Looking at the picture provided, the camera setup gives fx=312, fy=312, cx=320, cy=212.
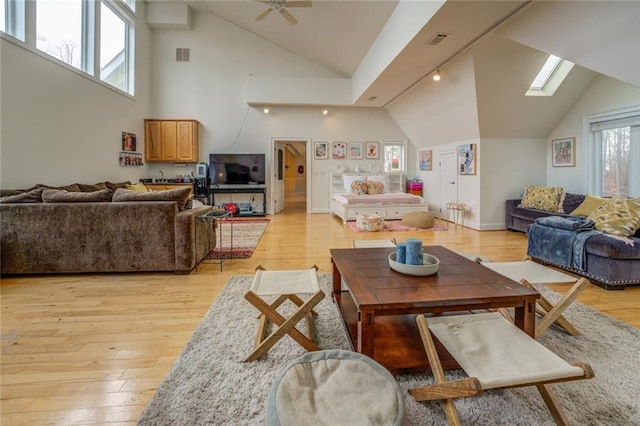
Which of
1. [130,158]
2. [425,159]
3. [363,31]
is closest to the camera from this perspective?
[363,31]

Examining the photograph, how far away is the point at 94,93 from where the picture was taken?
5.39 m

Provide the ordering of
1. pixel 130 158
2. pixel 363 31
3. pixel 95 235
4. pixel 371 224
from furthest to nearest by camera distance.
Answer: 1. pixel 130 158
2. pixel 371 224
3. pixel 363 31
4. pixel 95 235

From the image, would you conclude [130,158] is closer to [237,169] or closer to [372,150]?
[237,169]

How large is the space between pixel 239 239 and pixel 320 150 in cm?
414

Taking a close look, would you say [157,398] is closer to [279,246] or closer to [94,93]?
[279,246]

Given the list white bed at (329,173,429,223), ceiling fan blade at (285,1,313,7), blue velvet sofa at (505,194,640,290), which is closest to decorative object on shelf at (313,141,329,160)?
white bed at (329,173,429,223)

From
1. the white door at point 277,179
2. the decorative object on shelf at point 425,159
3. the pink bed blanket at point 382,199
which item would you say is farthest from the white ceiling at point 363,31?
the white door at point 277,179

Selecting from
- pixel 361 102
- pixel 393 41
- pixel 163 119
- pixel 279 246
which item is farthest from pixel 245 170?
pixel 393 41

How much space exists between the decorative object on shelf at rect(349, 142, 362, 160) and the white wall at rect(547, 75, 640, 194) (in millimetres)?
4135

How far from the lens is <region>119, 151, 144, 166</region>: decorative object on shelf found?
6.38 meters

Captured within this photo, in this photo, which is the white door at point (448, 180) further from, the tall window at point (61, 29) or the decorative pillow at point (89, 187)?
the tall window at point (61, 29)

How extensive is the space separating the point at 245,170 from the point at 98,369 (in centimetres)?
640

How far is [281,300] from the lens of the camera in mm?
2131

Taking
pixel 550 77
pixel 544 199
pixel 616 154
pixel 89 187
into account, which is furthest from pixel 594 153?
pixel 89 187
